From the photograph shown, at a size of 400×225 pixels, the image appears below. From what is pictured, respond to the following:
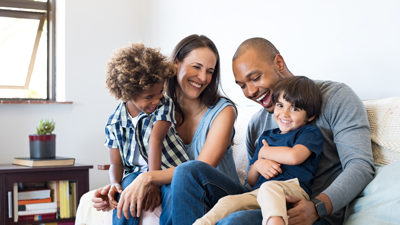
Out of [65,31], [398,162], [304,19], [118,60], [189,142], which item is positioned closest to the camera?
[398,162]

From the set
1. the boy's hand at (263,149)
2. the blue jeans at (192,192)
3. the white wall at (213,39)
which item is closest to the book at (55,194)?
the white wall at (213,39)

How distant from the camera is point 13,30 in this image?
3.46m

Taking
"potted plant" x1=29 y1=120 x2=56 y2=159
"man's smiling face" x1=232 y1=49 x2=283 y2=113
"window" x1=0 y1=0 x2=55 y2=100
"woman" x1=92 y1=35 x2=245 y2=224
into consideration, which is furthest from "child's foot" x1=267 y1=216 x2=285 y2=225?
"window" x1=0 y1=0 x2=55 y2=100

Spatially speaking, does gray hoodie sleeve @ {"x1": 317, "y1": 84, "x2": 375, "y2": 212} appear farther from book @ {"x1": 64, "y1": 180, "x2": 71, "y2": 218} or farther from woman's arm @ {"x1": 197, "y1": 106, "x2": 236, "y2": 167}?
book @ {"x1": 64, "y1": 180, "x2": 71, "y2": 218}

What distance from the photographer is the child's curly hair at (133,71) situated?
147 centimetres

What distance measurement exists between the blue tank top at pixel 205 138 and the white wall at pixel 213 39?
559 millimetres

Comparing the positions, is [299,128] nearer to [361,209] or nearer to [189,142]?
[361,209]

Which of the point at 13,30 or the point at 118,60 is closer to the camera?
the point at 118,60

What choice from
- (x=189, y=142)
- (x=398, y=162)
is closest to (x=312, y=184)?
(x=398, y=162)

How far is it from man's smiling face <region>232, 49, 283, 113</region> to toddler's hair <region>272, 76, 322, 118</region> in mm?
216

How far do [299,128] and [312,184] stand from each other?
0.19 m

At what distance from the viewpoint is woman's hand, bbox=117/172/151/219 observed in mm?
1361

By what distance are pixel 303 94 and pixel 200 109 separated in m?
0.55

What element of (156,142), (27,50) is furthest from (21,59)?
(156,142)
